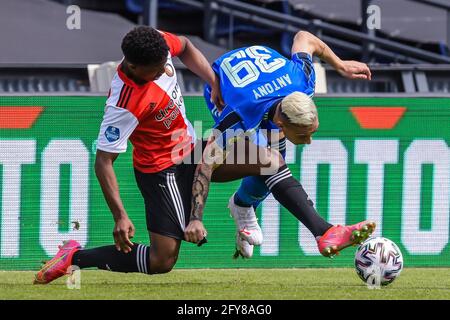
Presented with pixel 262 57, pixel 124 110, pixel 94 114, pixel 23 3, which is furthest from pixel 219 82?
pixel 23 3

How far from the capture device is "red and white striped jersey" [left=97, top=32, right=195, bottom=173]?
302 inches

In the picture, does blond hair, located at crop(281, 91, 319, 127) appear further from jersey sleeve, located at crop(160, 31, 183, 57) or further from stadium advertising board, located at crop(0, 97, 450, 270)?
stadium advertising board, located at crop(0, 97, 450, 270)

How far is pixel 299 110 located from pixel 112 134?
4.06ft

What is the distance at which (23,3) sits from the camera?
45.1 ft

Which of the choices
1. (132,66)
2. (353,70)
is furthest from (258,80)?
(132,66)

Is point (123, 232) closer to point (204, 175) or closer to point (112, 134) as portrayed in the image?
point (112, 134)

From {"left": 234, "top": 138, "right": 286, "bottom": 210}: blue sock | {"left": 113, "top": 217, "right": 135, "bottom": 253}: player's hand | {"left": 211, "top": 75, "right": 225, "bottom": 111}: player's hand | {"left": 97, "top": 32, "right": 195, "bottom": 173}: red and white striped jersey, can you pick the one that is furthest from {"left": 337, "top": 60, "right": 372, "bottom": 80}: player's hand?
{"left": 113, "top": 217, "right": 135, "bottom": 253}: player's hand

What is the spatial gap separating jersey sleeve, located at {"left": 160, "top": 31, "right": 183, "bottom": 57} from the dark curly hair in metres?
0.68

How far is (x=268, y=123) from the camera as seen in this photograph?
27.2 feet

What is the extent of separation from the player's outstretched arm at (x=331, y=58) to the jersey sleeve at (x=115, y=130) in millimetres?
1479

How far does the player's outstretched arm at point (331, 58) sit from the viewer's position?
8312mm

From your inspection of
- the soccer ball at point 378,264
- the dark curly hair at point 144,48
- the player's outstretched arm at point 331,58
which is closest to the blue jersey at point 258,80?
the player's outstretched arm at point 331,58

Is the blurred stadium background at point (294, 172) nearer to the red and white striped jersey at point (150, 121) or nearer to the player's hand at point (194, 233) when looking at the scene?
the red and white striped jersey at point (150, 121)

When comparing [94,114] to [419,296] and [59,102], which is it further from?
[419,296]
